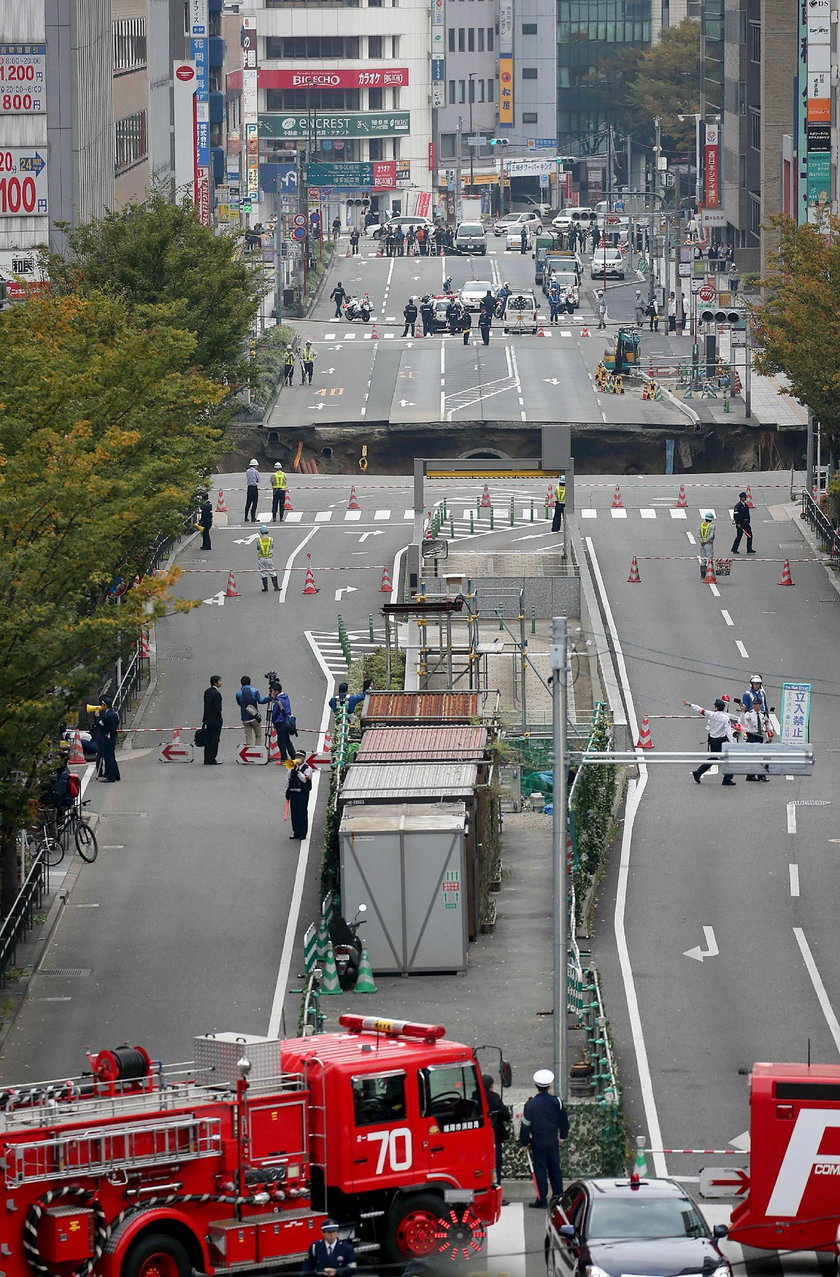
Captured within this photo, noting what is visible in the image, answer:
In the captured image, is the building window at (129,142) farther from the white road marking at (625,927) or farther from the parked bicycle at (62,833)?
the parked bicycle at (62,833)

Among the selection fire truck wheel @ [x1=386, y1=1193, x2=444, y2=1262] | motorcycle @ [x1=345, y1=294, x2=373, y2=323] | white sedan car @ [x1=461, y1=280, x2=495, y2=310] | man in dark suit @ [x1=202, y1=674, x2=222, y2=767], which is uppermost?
white sedan car @ [x1=461, y1=280, x2=495, y2=310]

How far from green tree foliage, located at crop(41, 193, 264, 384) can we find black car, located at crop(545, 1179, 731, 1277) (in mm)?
39328

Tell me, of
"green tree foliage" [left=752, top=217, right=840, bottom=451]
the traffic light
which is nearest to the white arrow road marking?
"green tree foliage" [left=752, top=217, right=840, bottom=451]

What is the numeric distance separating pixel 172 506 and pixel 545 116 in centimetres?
16388

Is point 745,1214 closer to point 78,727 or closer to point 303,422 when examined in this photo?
point 78,727

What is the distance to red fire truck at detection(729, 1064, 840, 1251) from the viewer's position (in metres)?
21.3

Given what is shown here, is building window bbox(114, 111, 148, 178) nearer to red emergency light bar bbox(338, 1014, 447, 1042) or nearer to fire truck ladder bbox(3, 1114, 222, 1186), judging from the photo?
red emergency light bar bbox(338, 1014, 447, 1042)

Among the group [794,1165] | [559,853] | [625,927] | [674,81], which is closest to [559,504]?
[625,927]

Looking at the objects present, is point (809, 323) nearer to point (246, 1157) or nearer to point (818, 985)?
point (818, 985)

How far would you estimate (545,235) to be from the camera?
143m

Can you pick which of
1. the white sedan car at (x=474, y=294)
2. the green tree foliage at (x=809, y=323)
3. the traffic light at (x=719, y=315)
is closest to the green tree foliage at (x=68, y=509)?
the green tree foliage at (x=809, y=323)

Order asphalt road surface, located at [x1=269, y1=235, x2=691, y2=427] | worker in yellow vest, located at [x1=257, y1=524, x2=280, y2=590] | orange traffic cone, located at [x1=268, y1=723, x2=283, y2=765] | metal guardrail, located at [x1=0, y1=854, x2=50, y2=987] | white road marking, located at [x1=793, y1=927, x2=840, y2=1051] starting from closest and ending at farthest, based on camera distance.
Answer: white road marking, located at [x1=793, y1=927, x2=840, y2=1051] → metal guardrail, located at [x1=0, y1=854, x2=50, y2=987] → orange traffic cone, located at [x1=268, y1=723, x2=283, y2=765] → worker in yellow vest, located at [x1=257, y1=524, x2=280, y2=590] → asphalt road surface, located at [x1=269, y1=235, x2=691, y2=427]

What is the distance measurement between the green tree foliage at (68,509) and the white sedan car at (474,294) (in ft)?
224

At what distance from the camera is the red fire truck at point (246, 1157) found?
1994cm
